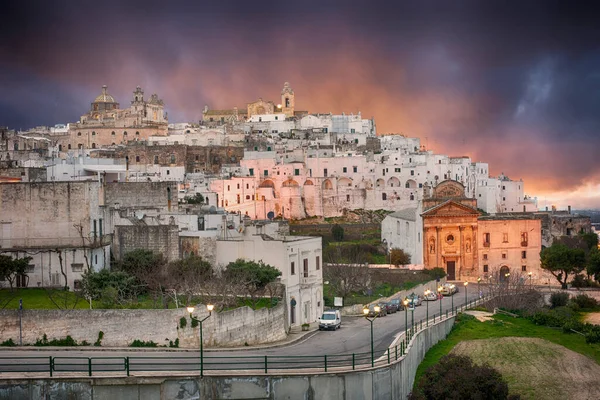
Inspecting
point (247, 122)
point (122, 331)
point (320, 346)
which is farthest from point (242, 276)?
point (247, 122)

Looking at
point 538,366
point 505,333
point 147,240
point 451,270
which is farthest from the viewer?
point 451,270

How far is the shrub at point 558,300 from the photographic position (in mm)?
54906

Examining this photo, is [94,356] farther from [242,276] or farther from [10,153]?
[10,153]

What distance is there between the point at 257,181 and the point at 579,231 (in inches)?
1185

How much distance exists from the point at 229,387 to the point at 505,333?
773 inches

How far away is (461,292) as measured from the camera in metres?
58.7

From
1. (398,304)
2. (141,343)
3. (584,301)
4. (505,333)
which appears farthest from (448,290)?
(141,343)

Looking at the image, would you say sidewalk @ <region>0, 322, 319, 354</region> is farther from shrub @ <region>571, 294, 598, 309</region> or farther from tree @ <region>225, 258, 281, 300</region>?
shrub @ <region>571, 294, 598, 309</region>

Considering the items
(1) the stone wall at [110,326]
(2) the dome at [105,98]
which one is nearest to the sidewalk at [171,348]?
(1) the stone wall at [110,326]

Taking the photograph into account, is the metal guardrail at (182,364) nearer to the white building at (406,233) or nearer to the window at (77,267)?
the window at (77,267)

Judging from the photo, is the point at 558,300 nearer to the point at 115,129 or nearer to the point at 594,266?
the point at 594,266

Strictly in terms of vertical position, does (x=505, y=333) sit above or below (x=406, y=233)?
below

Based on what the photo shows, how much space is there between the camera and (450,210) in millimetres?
68562

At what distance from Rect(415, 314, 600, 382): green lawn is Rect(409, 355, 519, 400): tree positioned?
713 cm
